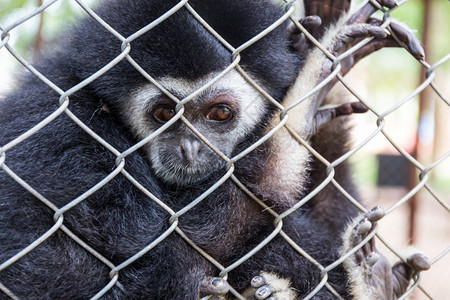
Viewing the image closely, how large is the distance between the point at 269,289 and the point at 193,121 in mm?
1233

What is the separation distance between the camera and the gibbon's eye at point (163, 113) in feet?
11.0

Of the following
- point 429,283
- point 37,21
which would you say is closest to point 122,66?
point 37,21

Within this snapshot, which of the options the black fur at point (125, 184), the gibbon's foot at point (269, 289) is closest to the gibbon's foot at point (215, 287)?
the black fur at point (125, 184)

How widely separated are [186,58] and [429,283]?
8.58 m

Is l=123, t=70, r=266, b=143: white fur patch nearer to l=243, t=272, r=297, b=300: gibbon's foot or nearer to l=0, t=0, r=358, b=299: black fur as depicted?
l=0, t=0, r=358, b=299: black fur

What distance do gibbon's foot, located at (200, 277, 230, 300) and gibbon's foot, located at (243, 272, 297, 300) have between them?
0.90ft

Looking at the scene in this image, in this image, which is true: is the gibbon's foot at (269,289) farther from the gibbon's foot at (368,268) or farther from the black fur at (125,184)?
the gibbon's foot at (368,268)

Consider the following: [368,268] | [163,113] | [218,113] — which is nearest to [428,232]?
[368,268]

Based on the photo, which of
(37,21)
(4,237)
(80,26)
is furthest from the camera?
(37,21)

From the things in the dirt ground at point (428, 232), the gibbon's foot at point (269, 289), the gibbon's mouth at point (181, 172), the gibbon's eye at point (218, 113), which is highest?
the gibbon's eye at point (218, 113)

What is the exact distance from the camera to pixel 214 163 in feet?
11.0

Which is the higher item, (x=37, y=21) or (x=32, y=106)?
(x=37, y=21)

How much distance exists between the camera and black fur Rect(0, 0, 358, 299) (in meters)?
2.48

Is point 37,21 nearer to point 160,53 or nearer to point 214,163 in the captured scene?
point 160,53
